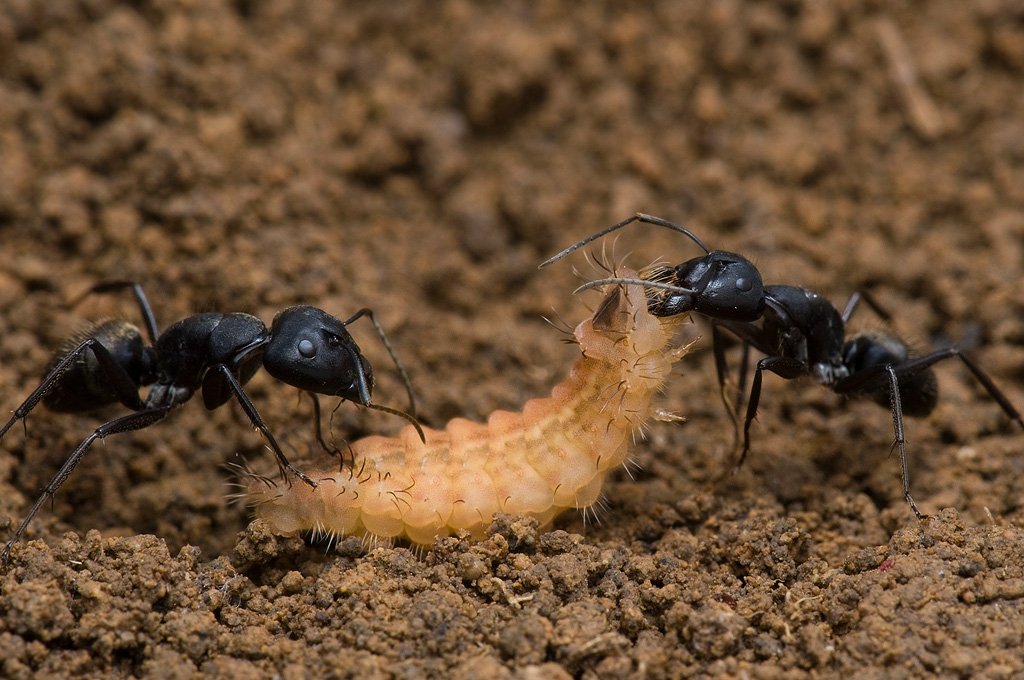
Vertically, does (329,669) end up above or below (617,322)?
below

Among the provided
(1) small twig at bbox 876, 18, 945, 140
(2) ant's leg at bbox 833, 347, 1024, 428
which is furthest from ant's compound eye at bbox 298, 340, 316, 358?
(1) small twig at bbox 876, 18, 945, 140

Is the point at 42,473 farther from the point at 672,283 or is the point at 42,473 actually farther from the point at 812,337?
the point at 812,337

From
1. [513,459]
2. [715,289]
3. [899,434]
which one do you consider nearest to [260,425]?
[513,459]

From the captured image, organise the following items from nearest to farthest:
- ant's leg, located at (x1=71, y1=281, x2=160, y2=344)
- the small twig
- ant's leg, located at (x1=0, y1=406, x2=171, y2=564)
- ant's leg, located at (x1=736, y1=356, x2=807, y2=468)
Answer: ant's leg, located at (x1=0, y1=406, x2=171, y2=564), ant's leg, located at (x1=736, y1=356, x2=807, y2=468), ant's leg, located at (x1=71, y1=281, x2=160, y2=344), the small twig

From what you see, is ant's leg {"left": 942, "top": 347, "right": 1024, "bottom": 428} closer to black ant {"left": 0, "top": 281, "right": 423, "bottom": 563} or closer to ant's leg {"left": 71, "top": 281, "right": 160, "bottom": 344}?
black ant {"left": 0, "top": 281, "right": 423, "bottom": 563}

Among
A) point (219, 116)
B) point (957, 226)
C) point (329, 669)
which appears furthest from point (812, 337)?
point (219, 116)
